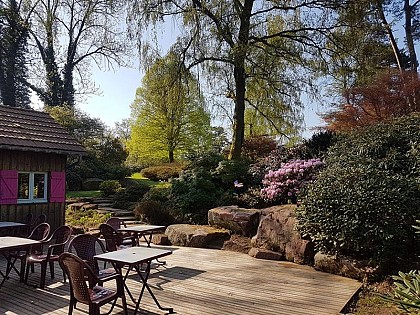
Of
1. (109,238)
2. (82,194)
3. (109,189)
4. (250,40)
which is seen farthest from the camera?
(82,194)

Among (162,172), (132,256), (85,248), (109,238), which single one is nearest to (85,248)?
(85,248)

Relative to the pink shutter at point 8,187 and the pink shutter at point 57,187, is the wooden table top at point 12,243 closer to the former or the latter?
the pink shutter at point 8,187

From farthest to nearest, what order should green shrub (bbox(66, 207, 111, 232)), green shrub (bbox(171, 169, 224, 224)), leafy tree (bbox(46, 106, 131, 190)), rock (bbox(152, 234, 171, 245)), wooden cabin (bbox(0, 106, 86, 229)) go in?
leafy tree (bbox(46, 106, 131, 190)) < green shrub (bbox(66, 207, 111, 232)) < green shrub (bbox(171, 169, 224, 224)) < rock (bbox(152, 234, 171, 245)) < wooden cabin (bbox(0, 106, 86, 229))

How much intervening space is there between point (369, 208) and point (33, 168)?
7.20 m

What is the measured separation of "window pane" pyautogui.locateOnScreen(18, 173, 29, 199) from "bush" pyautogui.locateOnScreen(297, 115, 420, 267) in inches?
246

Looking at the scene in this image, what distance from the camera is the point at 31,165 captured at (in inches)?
313

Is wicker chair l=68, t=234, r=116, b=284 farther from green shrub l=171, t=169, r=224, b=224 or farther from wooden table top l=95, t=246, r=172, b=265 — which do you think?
green shrub l=171, t=169, r=224, b=224

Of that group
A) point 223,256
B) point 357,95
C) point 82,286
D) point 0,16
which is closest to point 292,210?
point 223,256

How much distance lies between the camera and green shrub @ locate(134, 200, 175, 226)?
9953mm

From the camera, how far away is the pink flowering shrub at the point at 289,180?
331 inches

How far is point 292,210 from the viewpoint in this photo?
7.07 m

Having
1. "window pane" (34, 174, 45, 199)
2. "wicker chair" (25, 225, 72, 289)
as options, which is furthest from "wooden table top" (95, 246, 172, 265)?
"window pane" (34, 174, 45, 199)

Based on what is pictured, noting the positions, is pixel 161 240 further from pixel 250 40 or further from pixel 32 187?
pixel 250 40

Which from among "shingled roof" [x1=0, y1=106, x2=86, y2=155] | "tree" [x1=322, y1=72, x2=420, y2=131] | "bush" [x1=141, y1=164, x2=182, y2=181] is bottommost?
"bush" [x1=141, y1=164, x2=182, y2=181]
